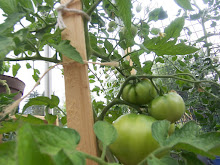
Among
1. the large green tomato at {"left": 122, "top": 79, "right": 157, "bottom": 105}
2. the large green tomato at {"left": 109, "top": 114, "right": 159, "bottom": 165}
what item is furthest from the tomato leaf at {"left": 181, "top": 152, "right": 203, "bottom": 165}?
the large green tomato at {"left": 122, "top": 79, "right": 157, "bottom": 105}

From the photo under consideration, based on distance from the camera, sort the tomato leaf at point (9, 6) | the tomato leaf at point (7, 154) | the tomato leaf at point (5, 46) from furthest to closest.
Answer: the tomato leaf at point (9, 6)
the tomato leaf at point (5, 46)
the tomato leaf at point (7, 154)

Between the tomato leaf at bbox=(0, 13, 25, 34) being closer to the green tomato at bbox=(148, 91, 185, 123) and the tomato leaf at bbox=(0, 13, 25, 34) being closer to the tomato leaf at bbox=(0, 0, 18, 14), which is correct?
the tomato leaf at bbox=(0, 0, 18, 14)

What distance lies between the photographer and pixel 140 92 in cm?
40

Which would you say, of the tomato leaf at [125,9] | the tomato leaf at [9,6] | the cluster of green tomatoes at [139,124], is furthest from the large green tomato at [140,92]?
the tomato leaf at [9,6]

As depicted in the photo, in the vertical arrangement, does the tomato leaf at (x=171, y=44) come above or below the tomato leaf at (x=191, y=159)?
above

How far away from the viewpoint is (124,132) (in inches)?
12.2

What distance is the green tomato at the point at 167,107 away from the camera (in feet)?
1.22

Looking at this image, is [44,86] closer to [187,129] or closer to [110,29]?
[110,29]

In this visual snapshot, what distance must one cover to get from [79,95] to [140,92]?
5.1 inches

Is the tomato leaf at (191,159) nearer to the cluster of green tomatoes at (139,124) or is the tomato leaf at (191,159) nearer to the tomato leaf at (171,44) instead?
the cluster of green tomatoes at (139,124)

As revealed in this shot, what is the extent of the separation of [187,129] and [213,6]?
84 centimetres

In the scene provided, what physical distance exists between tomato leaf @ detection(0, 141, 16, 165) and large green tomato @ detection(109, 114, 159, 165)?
0.19m

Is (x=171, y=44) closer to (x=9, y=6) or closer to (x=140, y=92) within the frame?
(x=140, y=92)

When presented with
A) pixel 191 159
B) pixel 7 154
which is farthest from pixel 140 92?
pixel 7 154
